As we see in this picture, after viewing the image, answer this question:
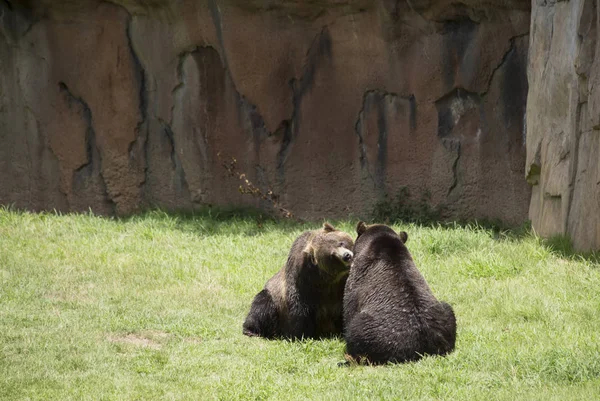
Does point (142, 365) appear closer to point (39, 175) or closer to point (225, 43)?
point (225, 43)

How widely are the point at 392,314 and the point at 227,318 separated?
2259 mm

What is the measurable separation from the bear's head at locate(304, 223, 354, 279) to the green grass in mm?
579

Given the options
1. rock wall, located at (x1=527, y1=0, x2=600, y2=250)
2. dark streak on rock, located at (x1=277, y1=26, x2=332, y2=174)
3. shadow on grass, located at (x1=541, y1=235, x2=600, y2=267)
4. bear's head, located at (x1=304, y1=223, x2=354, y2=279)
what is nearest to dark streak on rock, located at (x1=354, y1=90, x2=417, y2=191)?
dark streak on rock, located at (x1=277, y1=26, x2=332, y2=174)

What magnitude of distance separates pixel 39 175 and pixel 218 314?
7.11 meters

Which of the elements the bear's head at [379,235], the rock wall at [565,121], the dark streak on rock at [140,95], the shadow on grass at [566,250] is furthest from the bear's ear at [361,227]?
the dark streak on rock at [140,95]

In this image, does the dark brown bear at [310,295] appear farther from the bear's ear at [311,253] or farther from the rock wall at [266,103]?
the rock wall at [266,103]

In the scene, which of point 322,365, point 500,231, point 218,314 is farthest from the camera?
point 500,231

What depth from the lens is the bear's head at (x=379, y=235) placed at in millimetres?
7188

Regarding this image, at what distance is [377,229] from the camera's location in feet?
24.2

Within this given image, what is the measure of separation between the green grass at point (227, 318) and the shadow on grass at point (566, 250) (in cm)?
2

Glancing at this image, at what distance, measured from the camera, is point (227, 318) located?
27.8ft

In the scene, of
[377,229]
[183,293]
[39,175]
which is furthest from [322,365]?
[39,175]

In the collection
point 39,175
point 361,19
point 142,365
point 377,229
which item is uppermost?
point 361,19

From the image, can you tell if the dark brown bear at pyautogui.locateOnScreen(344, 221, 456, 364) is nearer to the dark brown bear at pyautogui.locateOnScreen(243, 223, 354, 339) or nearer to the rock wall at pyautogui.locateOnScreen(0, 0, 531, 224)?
the dark brown bear at pyautogui.locateOnScreen(243, 223, 354, 339)
